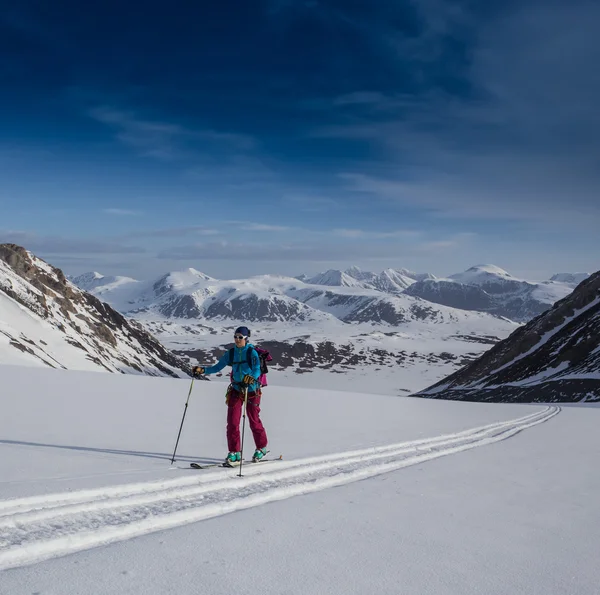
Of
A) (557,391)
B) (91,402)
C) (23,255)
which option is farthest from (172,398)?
(23,255)

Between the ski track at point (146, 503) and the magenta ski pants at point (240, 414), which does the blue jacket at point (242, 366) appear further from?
the ski track at point (146, 503)

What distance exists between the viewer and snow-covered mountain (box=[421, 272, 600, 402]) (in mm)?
79062

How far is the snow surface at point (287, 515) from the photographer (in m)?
4.41

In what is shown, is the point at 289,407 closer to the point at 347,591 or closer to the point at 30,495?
the point at 30,495

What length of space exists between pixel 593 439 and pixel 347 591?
54.6ft

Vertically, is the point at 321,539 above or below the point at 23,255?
below

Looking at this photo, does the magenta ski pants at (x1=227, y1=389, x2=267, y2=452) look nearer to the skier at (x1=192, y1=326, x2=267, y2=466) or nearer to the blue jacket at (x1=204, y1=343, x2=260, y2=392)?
the skier at (x1=192, y1=326, x2=267, y2=466)

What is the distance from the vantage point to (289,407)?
68.6ft

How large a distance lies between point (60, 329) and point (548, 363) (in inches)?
3429

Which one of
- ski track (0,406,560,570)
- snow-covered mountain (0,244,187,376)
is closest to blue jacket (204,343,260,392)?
ski track (0,406,560,570)

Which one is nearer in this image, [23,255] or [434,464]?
[434,464]

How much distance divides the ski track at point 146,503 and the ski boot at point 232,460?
0.28 meters

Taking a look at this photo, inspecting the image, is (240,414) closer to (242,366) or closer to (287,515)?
(242,366)

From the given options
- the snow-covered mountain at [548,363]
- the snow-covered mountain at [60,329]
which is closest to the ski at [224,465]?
the snow-covered mountain at [60,329]
